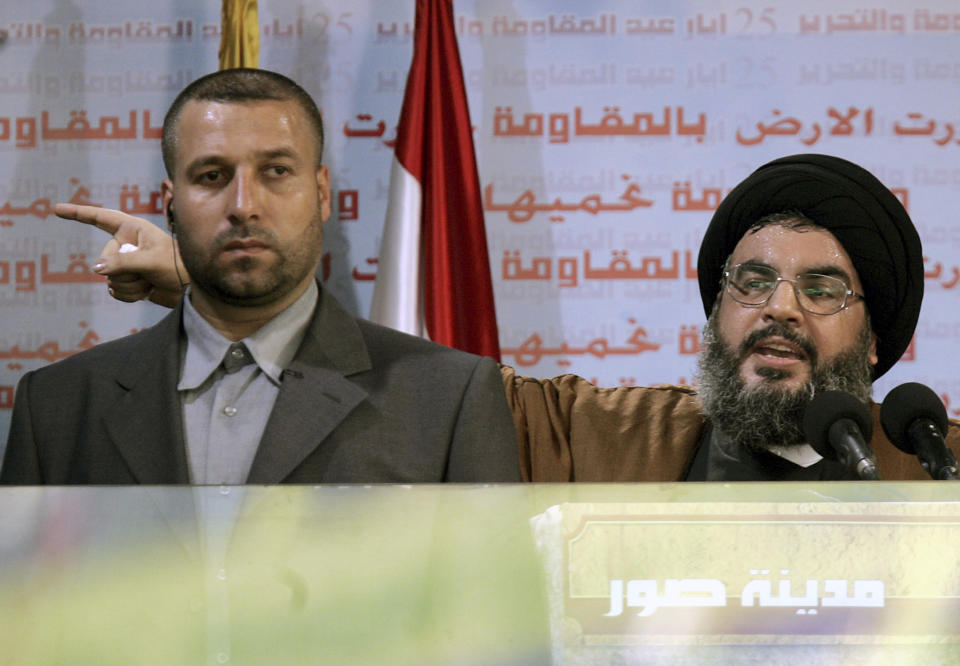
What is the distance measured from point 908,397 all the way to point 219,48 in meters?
2.67

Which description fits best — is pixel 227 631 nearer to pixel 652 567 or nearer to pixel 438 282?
pixel 652 567

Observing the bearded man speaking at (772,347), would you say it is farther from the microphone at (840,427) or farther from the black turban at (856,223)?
the microphone at (840,427)

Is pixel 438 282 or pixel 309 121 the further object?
pixel 438 282

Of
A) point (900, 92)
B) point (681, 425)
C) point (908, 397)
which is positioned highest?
point (900, 92)

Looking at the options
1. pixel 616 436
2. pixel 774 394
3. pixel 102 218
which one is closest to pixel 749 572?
pixel 774 394

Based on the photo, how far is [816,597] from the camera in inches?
30.6

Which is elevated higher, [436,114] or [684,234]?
[436,114]

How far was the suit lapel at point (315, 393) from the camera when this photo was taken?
1466mm

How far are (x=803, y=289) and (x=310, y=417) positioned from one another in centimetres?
116

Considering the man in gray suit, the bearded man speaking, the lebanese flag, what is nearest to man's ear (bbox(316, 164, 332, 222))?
the man in gray suit

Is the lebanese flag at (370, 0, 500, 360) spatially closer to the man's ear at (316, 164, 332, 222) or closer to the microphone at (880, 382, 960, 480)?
the man's ear at (316, 164, 332, 222)

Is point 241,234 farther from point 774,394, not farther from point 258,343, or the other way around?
point 774,394

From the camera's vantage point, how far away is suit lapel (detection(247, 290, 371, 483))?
1.47 m

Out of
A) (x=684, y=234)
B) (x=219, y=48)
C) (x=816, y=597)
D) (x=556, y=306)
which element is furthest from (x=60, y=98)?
(x=816, y=597)
